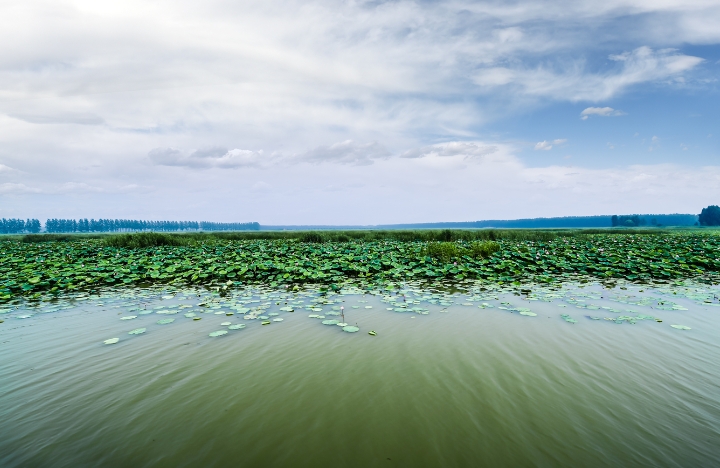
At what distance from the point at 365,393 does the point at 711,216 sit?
559ft

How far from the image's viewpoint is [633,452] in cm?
339

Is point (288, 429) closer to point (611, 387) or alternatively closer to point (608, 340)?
point (611, 387)

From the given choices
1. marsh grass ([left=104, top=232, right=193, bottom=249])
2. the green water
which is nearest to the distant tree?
the green water

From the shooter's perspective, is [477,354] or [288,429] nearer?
[288,429]

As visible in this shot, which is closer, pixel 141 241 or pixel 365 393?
pixel 365 393

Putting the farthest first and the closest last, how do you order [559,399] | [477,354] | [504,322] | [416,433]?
[504,322] → [477,354] → [559,399] → [416,433]

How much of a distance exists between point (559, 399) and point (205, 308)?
8520 millimetres

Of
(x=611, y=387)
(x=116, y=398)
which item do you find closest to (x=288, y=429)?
(x=116, y=398)

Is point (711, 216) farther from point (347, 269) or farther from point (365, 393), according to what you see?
point (365, 393)

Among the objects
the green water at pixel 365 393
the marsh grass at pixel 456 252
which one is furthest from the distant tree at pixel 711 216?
the green water at pixel 365 393

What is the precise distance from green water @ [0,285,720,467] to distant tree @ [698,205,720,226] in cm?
16012

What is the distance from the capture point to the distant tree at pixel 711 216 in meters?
116

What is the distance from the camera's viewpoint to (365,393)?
15.3ft

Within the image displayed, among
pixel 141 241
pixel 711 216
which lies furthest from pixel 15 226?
pixel 711 216
